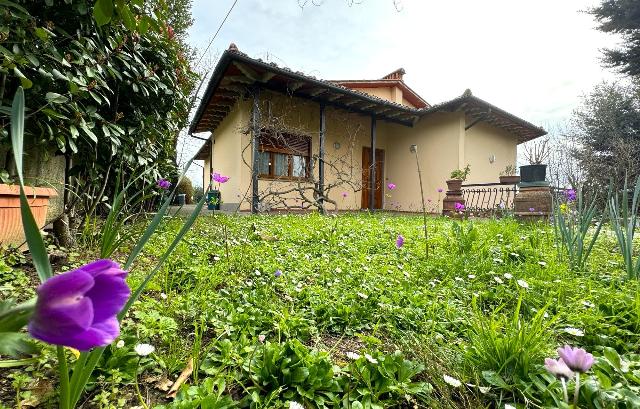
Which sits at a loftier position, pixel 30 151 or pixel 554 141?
pixel 554 141

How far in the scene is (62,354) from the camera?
0.45m

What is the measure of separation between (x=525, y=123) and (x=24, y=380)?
1166 cm

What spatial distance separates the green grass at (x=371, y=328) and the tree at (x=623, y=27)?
1311cm

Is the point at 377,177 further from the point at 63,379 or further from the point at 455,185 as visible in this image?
the point at 63,379

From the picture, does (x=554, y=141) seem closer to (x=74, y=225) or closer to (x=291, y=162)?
(x=291, y=162)

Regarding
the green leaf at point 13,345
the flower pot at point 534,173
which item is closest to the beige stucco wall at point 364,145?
the flower pot at point 534,173

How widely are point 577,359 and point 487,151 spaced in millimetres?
10735

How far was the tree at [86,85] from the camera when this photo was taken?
60.5 inches

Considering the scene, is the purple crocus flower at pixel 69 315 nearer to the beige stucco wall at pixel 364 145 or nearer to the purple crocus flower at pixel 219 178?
the purple crocus flower at pixel 219 178

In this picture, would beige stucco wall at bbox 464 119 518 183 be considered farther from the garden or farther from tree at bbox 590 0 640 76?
the garden

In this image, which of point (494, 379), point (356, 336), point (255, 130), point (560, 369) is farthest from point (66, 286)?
point (255, 130)

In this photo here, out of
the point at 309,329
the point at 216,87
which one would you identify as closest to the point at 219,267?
the point at 309,329

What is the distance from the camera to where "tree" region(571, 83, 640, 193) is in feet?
36.9

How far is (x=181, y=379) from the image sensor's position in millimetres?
889
